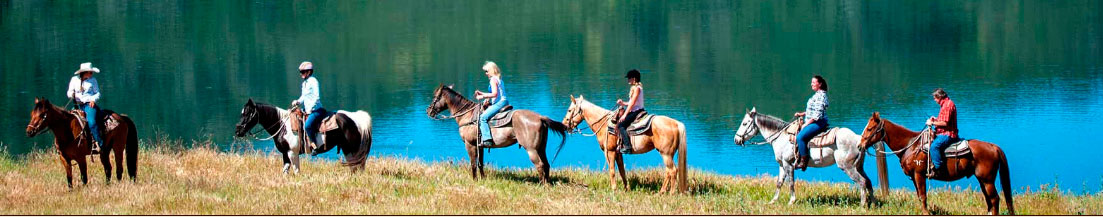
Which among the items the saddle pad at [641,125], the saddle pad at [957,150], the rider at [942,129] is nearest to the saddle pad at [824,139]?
the rider at [942,129]

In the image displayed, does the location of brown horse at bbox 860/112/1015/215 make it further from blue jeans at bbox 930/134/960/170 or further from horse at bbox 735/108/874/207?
horse at bbox 735/108/874/207

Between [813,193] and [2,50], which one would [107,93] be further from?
[813,193]

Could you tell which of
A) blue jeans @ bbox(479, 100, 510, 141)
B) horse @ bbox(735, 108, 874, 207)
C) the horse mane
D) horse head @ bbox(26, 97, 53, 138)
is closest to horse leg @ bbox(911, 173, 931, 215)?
horse @ bbox(735, 108, 874, 207)

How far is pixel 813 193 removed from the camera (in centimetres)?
1596

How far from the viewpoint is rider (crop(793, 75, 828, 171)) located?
45.7ft

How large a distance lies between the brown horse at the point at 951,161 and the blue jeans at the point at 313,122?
7.54m

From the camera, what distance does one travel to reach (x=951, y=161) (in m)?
13.0

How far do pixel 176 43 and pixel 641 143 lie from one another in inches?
1904

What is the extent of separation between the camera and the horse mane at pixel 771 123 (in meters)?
14.8

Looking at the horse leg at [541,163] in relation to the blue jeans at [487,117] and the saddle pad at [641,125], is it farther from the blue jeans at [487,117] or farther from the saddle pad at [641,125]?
the saddle pad at [641,125]

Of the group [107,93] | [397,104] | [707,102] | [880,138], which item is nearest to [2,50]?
[107,93]

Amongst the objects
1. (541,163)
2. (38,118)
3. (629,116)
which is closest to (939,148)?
(629,116)

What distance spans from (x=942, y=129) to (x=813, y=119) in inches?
64.8

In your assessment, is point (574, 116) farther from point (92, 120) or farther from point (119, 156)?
point (92, 120)
